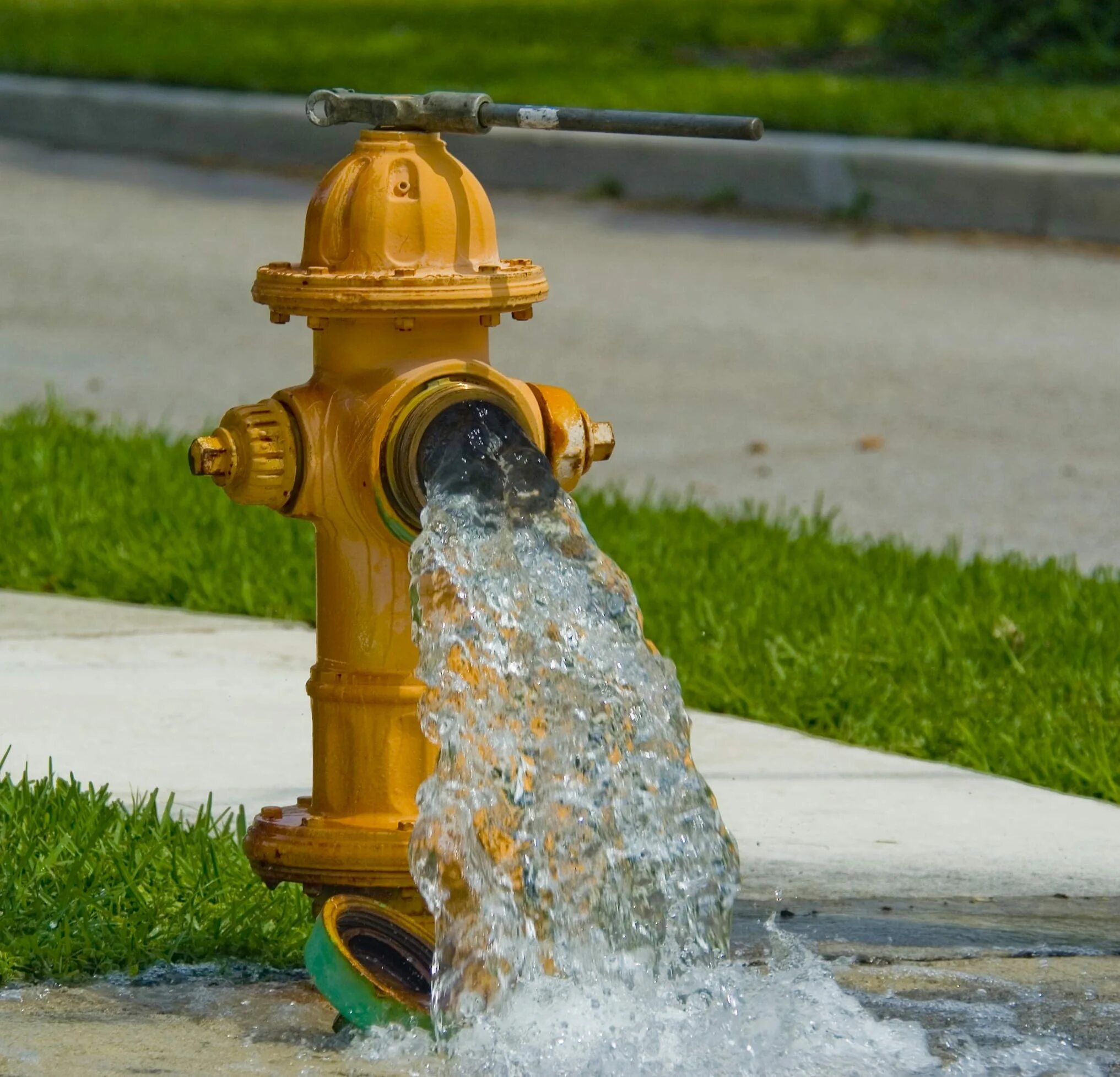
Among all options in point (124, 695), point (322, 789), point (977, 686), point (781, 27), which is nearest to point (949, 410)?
point (977, 686)

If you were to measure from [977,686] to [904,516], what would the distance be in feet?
5.59

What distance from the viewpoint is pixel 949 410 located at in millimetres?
6961

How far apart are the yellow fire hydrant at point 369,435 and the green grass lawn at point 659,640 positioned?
0.28 metres

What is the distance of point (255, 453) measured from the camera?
2.56m

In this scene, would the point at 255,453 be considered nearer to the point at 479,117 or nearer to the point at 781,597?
the point at 479,117

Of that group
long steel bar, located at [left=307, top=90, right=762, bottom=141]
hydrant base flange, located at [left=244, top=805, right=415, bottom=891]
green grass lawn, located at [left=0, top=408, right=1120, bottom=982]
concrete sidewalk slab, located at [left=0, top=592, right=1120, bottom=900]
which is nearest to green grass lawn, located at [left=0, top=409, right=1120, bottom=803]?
green grass lawn, located at [left=0, top=408, right=1120, bottom=982]

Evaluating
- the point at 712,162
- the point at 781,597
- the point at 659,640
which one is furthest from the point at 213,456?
the point at 712,162

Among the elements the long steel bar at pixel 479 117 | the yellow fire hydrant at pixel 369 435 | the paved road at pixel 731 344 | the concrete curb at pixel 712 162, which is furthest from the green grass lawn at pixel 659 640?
the concrete curb at pixel 712 162

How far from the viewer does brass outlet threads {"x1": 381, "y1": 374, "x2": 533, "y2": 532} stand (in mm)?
2545

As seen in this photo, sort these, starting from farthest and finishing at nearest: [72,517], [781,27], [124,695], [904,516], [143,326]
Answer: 1. [781,27]
2. [143,326]
3. [904,516]
4. [72,517]
5. [124,695]

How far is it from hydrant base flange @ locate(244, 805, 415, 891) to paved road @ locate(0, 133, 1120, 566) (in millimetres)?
3070

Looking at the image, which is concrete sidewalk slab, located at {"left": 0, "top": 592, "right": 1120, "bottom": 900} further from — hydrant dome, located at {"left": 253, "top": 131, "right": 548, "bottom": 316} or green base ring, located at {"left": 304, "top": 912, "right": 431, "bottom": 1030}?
hydrant dome, located at {"left": 253, "top": 131, "right": 548, "bottom": 316}

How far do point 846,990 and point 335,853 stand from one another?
673 millimetres

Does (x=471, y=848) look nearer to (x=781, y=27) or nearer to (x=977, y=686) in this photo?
(x=977, y=686)
